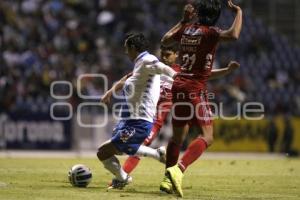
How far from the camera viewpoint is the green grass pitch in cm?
1121

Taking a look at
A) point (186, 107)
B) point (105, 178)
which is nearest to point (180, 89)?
point (186, 107)

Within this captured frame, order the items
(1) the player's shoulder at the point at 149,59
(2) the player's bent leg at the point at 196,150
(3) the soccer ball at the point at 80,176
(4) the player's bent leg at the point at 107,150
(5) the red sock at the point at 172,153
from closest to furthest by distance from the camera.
→ (2) the player's bent leg at the point at 196,150 → (1) the player's shoulder at the point at 149,59 → (5) the red sock at the point at 172,153 → (4) the player's bent leg at the point at 107,150 → (3) the soccer ball at the point at 80,176

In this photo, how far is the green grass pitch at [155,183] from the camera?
1121cm

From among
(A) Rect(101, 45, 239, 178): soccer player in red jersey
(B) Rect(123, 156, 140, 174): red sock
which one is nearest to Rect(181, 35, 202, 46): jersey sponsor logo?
(A) Rect(101, 45, 239, 178): soccer player in red jersey

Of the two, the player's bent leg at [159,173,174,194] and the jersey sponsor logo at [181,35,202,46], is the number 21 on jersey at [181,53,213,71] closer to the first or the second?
the jersey sponsor logo at [181,35,202,46]

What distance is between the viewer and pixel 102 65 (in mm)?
28750

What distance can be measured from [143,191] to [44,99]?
15.9 m

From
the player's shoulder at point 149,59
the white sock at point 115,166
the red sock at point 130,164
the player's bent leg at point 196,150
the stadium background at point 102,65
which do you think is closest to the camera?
the player's bent leg at point 196,150

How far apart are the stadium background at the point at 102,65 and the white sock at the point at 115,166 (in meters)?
14.3

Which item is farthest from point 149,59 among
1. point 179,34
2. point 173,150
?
point 173,150

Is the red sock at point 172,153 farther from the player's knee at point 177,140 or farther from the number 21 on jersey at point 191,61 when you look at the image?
the number 21 on jersey at point 191,61

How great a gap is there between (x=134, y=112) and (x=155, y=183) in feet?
7.06

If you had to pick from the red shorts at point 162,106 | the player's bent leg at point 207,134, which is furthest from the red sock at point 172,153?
the red shorts at point 162,106

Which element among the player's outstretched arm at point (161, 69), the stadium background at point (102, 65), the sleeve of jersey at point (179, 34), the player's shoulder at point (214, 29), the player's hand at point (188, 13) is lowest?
the stadium background at point (102, 65)
